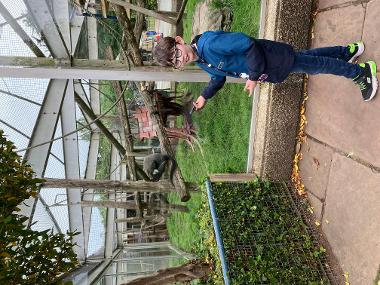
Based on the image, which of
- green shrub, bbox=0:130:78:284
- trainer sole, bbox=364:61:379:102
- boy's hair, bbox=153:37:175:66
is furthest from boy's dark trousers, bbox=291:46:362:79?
green shrub, bbox=0:130:78:284

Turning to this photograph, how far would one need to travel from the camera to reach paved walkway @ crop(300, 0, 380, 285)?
3463 millimetres

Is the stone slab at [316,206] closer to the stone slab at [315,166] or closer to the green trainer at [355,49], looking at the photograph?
the stone slab at [315,166]

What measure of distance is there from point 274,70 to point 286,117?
1266 mm

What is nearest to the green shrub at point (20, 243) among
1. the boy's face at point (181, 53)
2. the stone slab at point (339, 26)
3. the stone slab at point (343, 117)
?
the boy's face at point (181, 53)

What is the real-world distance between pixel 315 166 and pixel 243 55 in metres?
1.79

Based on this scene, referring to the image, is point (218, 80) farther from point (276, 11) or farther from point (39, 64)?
point (39, 64)

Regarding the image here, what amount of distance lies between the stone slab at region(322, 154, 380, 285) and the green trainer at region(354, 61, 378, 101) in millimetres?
696

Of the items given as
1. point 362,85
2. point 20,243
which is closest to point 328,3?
point 362,85

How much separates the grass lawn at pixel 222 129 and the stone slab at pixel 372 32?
213cm

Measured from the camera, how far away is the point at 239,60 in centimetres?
353

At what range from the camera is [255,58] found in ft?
10.9

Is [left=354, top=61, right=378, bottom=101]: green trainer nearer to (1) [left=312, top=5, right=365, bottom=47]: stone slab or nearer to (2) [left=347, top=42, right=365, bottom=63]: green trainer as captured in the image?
(2) [left=347, top=42, right=365, bottom=63]: green trainer

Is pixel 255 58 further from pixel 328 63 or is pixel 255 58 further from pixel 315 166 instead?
pixel 315 166

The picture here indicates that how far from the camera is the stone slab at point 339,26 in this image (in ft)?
12.2
